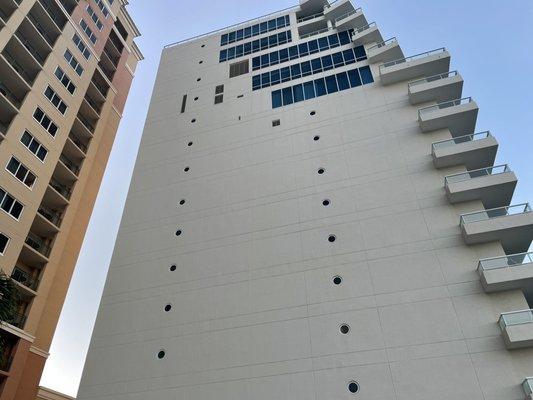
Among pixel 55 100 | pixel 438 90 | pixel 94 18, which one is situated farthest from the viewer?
pixel 94 18

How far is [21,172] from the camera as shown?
24.4 m

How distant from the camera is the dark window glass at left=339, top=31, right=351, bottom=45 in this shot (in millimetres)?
28200

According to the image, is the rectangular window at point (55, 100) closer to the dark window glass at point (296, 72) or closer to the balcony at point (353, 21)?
the dark window glass at point (296, 72)

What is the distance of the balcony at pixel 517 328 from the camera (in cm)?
1370

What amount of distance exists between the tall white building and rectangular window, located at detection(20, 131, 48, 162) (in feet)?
19.6

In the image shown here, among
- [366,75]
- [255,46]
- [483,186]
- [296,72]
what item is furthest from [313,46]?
[483,186]

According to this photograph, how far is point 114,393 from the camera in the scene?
17.7 meters

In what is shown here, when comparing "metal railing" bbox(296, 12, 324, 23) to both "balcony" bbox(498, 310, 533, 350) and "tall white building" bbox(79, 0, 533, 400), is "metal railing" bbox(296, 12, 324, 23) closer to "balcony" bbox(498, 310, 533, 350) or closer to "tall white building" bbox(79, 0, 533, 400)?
"tall white building" bbox(79, 0, 533, 400)

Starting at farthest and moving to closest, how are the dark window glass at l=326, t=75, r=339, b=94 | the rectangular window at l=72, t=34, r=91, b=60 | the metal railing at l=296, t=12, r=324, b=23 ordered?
1. the rectangular window at l=72, t=34, r=91, b=60
2. the metal railing at l=296, t=12, r=324, b=23
3. the dark window glass at l=326, t=75, r=339, b=94

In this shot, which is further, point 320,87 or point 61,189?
point 61,189

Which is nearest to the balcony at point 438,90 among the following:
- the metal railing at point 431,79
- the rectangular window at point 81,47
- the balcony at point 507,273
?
the metal railing at point 431,79

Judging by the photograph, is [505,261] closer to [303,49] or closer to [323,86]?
[323,86]

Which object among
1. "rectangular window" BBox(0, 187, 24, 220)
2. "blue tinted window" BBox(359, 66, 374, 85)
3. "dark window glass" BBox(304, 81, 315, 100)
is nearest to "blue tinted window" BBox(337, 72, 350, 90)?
"blue tinted window" BBox(359, 66, 374, 85)

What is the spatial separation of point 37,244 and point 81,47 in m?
16.1
